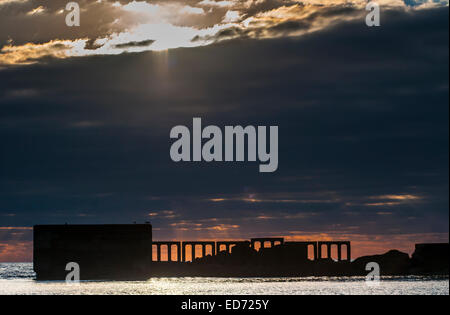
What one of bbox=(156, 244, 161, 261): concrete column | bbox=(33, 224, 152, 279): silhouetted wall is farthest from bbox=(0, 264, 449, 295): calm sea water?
bbox=(156, 244, 161, 261): concrete column

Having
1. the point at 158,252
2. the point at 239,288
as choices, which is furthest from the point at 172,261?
the point at 239,288

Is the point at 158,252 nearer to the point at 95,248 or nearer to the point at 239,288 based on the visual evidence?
the point at 95,248

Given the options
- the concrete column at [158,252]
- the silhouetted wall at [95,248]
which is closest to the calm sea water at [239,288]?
the silhouetted wall at [95,248]

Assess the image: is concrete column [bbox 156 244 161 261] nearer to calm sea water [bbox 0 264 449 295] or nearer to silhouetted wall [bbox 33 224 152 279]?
silhouetted wall [bbox 33 224 152 279]

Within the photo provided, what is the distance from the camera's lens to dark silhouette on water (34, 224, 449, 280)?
162m

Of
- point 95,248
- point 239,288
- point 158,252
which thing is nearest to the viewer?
point 239,288

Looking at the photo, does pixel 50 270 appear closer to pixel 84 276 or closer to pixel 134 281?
pixel 84 276

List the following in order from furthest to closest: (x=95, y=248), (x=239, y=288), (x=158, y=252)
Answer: (x=158, y=252) → (x=95, y=248) → (x=239, y=288)

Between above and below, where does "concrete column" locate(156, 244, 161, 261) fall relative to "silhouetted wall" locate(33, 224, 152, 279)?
below

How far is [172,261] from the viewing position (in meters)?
190

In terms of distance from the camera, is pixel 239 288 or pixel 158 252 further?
pixel 158 252

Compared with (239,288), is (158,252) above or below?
below
